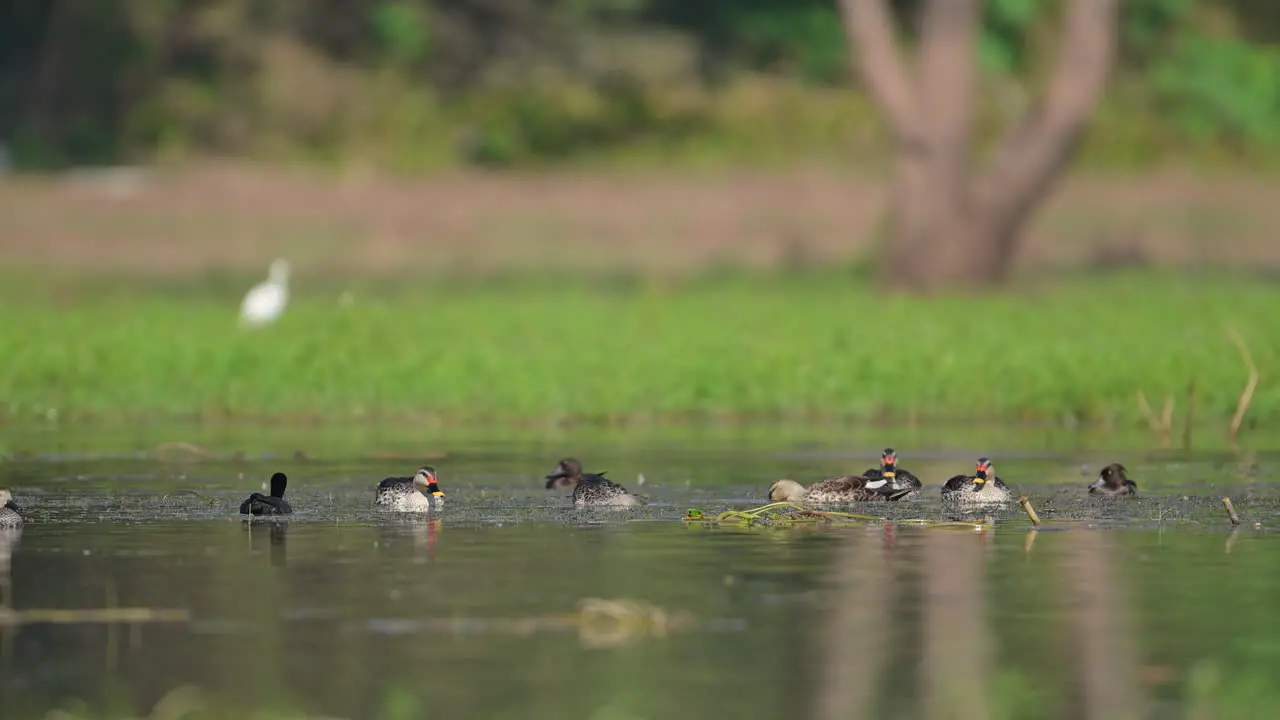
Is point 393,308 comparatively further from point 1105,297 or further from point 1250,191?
point 1250,191

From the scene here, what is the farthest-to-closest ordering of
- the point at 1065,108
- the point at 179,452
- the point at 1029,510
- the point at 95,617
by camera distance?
1. the point at 1065,108
2. the point at 179,452
3. the point at 1029,510
4. the point at 95,617

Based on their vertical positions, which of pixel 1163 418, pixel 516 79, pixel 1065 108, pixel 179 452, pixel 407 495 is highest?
pixel 516 79

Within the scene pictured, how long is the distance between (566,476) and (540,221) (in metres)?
23.5

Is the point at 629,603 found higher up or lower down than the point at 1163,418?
lower down

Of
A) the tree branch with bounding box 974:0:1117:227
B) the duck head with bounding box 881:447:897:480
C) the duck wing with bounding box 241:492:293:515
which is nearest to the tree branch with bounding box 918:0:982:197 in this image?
the tree branch with bounding box 974:0:1117:227

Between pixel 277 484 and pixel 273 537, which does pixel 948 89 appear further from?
pixel 273 537

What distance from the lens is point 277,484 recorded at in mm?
15492

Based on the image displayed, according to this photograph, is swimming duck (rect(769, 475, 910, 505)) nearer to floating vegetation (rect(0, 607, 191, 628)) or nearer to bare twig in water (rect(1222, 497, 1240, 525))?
bare twig in water (rect(1222, 497, 1240, 525))

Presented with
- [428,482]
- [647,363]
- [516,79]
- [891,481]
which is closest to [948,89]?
[647,363]

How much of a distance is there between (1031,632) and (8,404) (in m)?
13.9

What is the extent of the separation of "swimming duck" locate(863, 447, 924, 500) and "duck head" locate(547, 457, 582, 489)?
1.84 m

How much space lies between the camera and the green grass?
22.8 metres

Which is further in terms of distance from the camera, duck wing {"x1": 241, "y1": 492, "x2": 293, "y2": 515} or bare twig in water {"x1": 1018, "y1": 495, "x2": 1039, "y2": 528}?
duck wing {"x1": 241, "y1": 492, "x2": 293, "y2": 515}

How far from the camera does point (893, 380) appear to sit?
75.7ft
